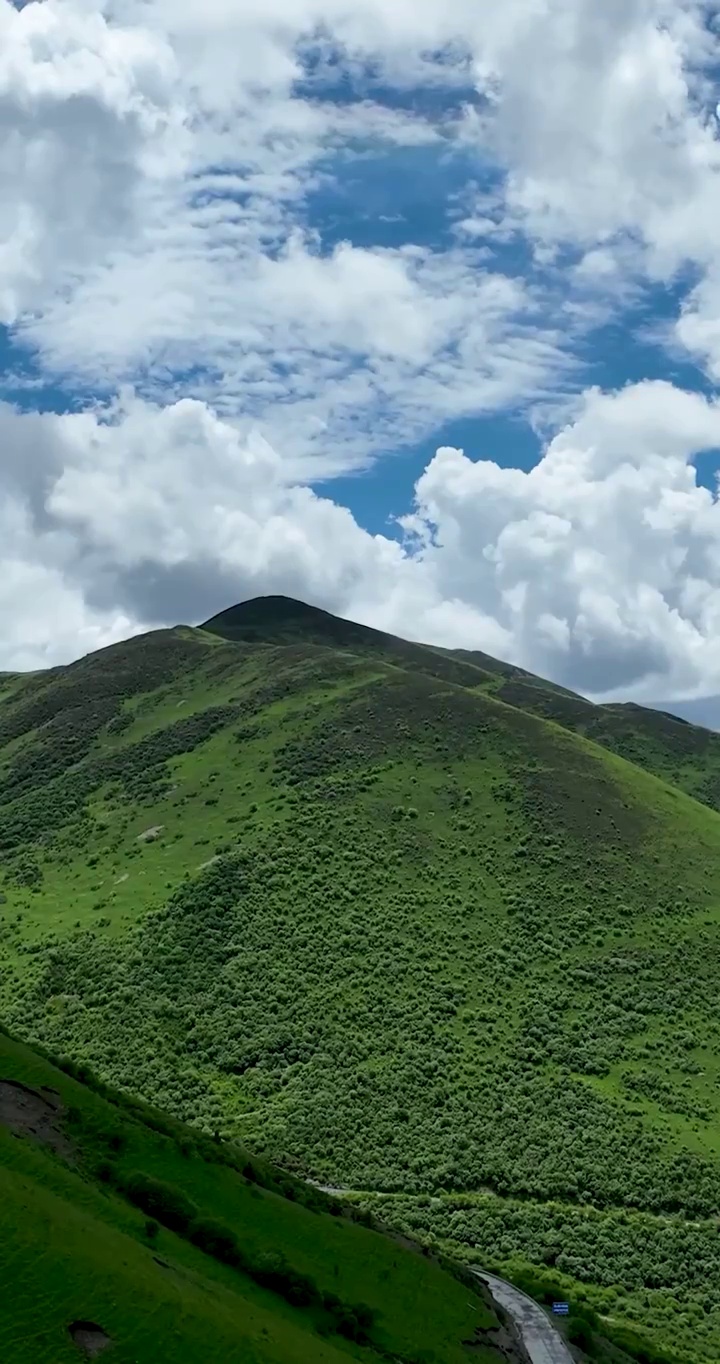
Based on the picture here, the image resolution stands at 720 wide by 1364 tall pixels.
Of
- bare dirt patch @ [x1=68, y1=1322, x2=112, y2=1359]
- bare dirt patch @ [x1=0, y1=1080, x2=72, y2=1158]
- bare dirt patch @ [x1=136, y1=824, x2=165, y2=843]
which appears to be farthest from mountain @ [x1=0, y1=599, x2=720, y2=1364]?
bare dirt patch @ [x1=68, y1=1322, x2=112, y2=1359]

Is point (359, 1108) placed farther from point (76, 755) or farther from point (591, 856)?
point (76, 755)

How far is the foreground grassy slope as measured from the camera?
77.5 feet

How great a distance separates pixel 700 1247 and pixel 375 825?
54.3 metres

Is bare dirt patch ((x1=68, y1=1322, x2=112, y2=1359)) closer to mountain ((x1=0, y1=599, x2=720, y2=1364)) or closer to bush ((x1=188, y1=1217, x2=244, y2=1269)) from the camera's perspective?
bush ((x1=188, y1=1217, x2=244, y2=1269))

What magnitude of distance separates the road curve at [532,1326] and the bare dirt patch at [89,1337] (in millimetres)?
22947

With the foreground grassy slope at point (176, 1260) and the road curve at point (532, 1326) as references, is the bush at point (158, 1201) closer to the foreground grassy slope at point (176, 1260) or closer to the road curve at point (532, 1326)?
the foreground grassy slope at point (176, 1260)

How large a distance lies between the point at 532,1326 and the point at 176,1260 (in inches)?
833

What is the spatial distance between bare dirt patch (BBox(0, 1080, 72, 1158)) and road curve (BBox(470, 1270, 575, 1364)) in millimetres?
19855

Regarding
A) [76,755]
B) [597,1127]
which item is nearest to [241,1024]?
[597,1127]

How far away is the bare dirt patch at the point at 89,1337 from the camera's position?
2241 centimetres

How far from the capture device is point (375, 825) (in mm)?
107375

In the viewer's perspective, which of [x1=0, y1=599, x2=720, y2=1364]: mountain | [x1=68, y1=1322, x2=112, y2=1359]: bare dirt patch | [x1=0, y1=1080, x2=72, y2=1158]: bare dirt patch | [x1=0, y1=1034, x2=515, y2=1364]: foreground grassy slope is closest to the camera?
[x1=68, y1=1322, x2=112, y2=1359]: bare dirt patch

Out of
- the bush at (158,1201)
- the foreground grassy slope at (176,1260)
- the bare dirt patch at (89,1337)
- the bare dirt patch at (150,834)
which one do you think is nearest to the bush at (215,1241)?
the foreground grassy slope at (176,1260)

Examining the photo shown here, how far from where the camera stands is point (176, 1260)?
3041 cm
